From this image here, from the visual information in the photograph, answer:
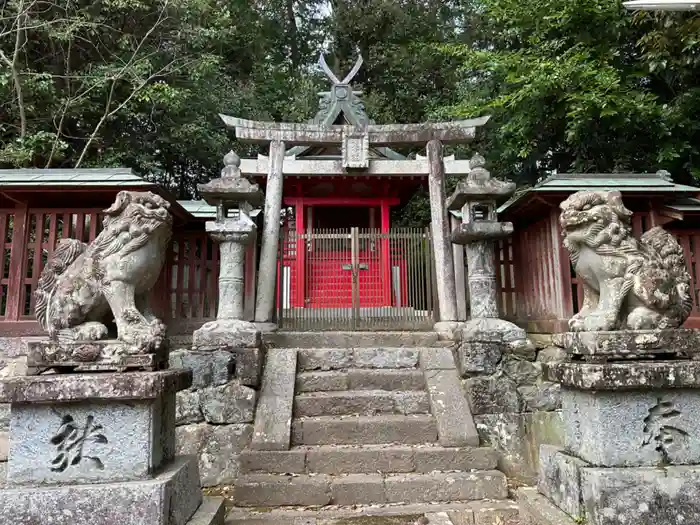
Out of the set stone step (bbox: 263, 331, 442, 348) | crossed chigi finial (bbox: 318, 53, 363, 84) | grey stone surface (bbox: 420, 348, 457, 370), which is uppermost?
crossed chigi finial (bbox: 318, 53, 363, 84)

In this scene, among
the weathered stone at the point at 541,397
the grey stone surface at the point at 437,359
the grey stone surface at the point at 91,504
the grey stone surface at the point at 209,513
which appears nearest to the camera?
the grey stone surface at the point at 91,504

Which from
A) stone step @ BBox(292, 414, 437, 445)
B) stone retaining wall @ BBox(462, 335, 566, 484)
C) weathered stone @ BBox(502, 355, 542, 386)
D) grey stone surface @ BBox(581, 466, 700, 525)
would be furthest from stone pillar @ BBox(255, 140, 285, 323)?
grey stone surface @ BBox(581, 466, 700, 525)

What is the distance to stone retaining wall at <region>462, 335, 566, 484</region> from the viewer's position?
5.16m

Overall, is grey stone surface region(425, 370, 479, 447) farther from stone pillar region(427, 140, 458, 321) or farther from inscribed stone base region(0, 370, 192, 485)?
inscribed stone base region(0, 370, 192, 485)

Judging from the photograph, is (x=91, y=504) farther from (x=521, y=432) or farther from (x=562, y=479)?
(x=521, y=432)

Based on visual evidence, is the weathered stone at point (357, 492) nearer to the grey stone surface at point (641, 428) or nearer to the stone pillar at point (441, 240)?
the grey stone surface at point (641, 428)

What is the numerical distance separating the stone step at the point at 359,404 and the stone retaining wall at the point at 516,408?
2.10 ft

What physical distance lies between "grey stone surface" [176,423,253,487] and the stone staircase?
1.11 ft

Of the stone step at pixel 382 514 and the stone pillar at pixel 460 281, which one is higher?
the stone pillar at pixel 460 281

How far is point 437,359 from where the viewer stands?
5824 millimetres

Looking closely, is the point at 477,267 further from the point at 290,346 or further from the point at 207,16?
the point at 207,16

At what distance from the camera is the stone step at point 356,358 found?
5.88 m

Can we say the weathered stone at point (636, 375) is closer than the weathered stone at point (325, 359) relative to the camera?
Yes

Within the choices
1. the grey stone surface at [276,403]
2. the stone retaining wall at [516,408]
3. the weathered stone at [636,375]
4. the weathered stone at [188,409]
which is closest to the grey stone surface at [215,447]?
the weathered stone at [188,409]
